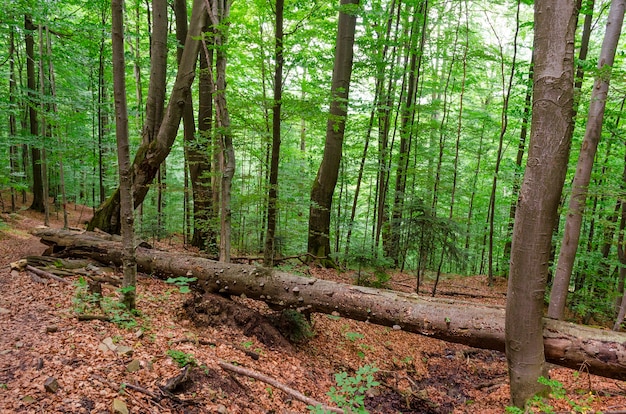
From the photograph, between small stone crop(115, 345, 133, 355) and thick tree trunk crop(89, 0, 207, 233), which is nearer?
small stone crop(115, 345, 133, 355)

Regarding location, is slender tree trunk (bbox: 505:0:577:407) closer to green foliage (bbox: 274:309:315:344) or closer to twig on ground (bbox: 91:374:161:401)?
green foliage (bbox: 274:309:315:344)

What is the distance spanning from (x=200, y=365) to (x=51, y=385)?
1389mm

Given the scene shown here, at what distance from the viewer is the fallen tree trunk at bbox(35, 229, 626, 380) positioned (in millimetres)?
3918

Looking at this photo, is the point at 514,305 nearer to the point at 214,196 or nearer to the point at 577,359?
the point at 577,359

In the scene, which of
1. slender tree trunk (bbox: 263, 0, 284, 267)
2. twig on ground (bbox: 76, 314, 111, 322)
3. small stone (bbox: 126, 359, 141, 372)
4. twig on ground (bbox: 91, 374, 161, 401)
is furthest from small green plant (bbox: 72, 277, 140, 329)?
slender tree trunk (bbox: 263, 0, 284, 267)

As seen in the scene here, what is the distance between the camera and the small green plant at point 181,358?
364 cm

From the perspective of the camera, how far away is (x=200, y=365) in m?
3.73

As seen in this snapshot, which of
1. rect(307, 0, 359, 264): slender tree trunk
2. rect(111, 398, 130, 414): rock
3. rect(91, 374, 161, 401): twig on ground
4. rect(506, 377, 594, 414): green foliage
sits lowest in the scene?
rect(506, 377, 594, 414): green foliage

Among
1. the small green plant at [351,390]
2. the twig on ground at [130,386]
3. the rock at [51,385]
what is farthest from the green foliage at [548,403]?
the rock at [51,385]

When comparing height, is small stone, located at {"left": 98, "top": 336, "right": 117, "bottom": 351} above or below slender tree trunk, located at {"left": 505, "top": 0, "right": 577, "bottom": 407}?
below

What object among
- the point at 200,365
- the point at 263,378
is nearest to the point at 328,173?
the point at 263,378

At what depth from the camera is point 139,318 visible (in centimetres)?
448

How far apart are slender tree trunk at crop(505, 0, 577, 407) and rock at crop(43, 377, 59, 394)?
457 cm

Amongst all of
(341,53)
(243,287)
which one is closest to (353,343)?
(243,287)
